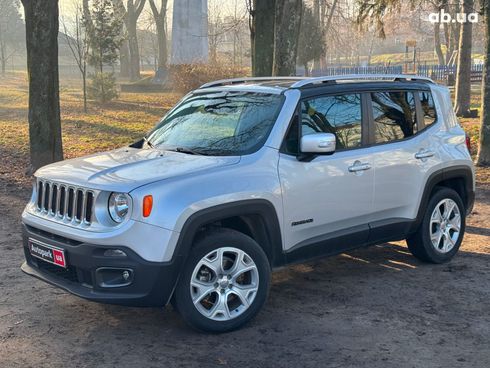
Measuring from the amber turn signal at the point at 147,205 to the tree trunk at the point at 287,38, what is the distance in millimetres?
6079

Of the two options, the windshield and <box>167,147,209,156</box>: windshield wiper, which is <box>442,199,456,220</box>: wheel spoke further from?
<box>167,147,209,156</box>: windshield wiper

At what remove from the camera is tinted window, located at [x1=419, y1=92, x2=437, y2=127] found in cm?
613

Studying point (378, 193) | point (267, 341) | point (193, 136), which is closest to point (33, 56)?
point (193, 136)

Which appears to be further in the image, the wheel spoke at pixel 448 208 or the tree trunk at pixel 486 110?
the tree trunk at pixel 486 110

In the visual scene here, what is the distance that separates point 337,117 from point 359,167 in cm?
48

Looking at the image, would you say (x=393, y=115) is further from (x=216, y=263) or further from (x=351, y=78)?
(x=216, y=263)

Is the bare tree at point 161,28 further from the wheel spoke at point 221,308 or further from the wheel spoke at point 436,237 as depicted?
the wheel spoke at point 221,308

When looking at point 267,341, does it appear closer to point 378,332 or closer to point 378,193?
point 378,332

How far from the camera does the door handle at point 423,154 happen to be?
5848mm

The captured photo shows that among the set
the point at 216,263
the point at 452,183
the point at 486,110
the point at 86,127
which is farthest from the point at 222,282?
the point at 86,127

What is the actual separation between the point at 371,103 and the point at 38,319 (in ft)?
11.2

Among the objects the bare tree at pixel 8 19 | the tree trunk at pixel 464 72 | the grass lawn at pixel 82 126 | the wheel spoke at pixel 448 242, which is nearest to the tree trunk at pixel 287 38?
the wheel spoke at pixel 448 242

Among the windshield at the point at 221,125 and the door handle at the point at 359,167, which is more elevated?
the windshield at the point at 221,125

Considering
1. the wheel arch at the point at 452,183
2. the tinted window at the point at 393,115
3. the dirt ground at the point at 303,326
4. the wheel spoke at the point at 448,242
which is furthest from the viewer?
the wheel spoke at the point at 448,242
